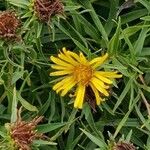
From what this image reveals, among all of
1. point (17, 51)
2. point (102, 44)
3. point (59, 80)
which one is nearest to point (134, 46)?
point (102, 44)

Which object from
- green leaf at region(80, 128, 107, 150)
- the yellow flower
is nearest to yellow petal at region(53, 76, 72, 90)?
the yellow flower

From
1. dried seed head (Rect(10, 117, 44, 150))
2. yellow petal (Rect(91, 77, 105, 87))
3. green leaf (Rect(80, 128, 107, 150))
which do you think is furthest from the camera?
yellow petal (Rect(91, 77, 105, 87))

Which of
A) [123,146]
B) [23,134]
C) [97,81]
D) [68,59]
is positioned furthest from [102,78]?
[23,134]

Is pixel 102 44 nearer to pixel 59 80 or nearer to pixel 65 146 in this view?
pixel 59 80

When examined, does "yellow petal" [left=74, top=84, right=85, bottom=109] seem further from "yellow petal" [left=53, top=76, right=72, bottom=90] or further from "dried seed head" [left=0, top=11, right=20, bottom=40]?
"dried seed head" [left=0, top=11, right=20, bottom=40]

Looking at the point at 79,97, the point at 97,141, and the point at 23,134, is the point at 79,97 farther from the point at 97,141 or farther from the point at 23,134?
the point at 23,134

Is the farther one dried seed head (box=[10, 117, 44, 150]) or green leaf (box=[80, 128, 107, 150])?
green leaf (box=[80, 128, 107, 150])
